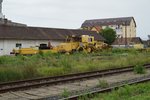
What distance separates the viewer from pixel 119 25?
133 meters

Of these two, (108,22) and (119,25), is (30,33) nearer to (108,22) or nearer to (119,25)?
(119,25)

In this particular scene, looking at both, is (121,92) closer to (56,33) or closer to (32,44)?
(32,44)

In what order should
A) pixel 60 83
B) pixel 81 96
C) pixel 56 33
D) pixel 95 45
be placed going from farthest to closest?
pixel 56 33 < pixel 95 45 < pixel 60 83 < pixel 81 96

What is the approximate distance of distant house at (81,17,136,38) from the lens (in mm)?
130250

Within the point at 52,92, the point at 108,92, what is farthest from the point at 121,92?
the point at 52,92

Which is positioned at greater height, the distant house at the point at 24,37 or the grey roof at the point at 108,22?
the grey roof at the point at 108,22

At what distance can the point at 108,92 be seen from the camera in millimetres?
12062

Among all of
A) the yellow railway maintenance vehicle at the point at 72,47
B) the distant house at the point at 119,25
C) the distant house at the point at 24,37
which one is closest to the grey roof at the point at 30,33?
the distant house at the point at 24,37

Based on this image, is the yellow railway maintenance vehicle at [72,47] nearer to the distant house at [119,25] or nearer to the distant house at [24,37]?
the distant house at [24,37]

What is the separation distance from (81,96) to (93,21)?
454ft

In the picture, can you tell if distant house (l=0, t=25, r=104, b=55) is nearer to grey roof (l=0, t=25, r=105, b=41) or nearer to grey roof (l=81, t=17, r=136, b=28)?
grey roof (l=0, t=25, r=105, b=41)

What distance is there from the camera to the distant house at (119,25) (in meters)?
130

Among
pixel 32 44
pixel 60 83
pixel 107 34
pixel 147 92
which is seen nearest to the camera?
pixel 147 92

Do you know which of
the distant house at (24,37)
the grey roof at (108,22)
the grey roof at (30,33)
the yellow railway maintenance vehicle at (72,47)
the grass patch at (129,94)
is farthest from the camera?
the grey roof at (108,22)
